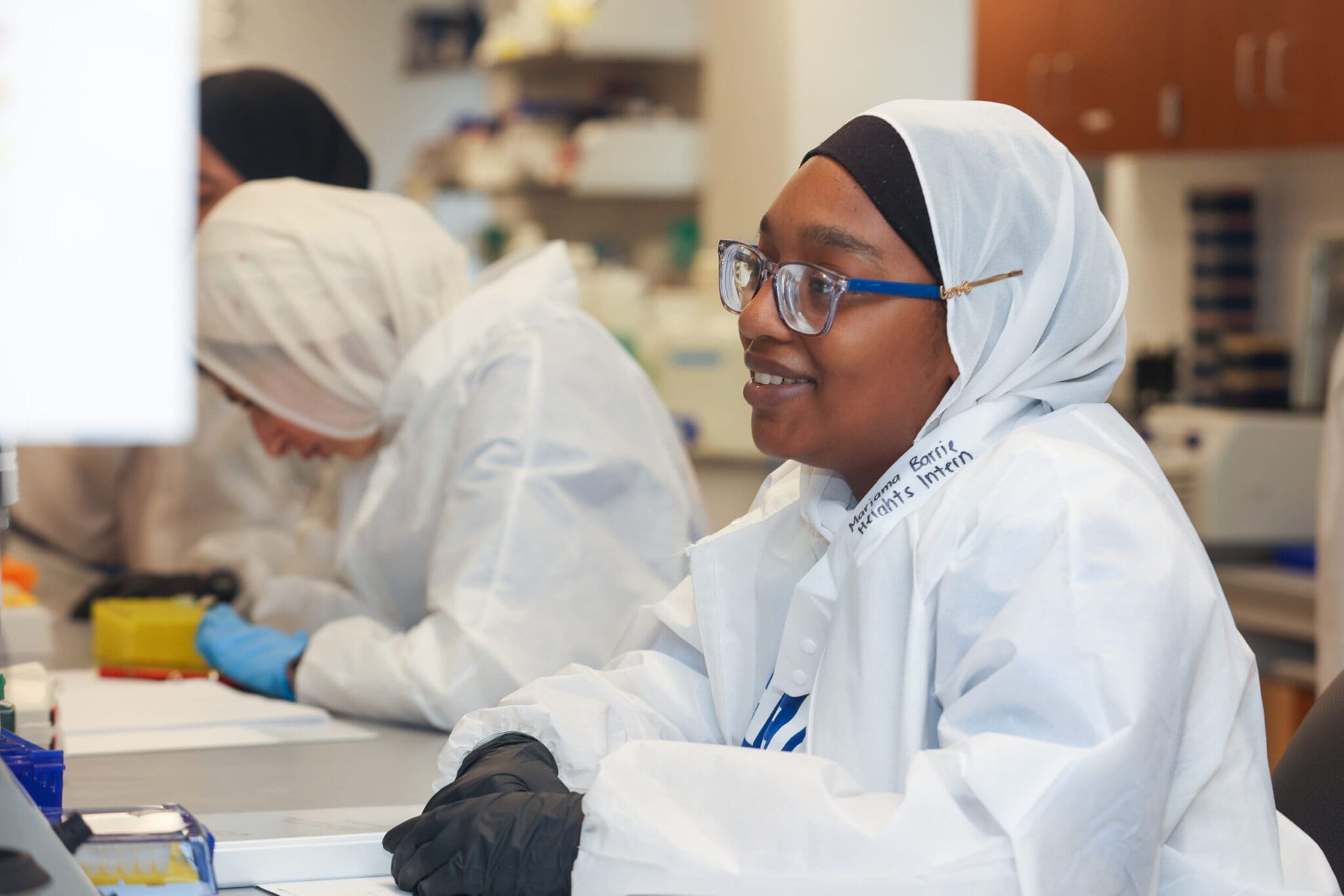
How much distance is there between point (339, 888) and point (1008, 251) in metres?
0.67

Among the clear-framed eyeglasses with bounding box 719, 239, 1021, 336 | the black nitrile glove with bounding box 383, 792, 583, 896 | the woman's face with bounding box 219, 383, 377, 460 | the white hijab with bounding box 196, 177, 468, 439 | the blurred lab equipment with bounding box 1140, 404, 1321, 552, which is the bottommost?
the blurred lab equipment with bounding box 1140, 404, 1321, 552

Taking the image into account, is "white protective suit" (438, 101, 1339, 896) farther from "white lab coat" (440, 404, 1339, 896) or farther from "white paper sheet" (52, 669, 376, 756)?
"white paper sheet" (52, 669, 376, 756)

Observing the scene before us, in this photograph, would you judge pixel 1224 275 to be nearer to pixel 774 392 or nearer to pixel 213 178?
pixel 213 178

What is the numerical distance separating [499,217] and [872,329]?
15.8 ft

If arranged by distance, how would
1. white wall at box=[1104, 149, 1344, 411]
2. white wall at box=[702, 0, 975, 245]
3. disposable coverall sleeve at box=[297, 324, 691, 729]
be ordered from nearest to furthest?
disposable coverall sleeve at box=[297, 324, 691, 729] → white wall at box=[1104, 149, 1344, 411] → white wall at box=[702, 0, 975, 245]

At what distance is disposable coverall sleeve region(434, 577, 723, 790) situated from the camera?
1.17m

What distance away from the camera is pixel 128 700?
1.71m

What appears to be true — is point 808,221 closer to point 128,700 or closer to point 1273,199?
point 128,700

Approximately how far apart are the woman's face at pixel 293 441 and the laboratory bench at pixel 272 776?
50 centimetres

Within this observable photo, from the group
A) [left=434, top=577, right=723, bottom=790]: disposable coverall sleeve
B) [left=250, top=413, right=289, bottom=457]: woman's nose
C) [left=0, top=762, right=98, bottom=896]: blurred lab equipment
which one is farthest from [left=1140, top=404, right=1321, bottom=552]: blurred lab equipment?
[left=0, top=762, right=98, bottom=896]: blurred lab equipment

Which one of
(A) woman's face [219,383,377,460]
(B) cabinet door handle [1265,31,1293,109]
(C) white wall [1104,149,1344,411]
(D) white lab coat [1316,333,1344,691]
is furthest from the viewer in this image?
(C) white wall [1104,149,1344,411]

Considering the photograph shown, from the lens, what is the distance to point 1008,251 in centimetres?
106

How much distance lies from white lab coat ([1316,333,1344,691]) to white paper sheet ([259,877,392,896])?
5.88ft

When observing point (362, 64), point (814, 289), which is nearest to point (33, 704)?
point (814, 289)
